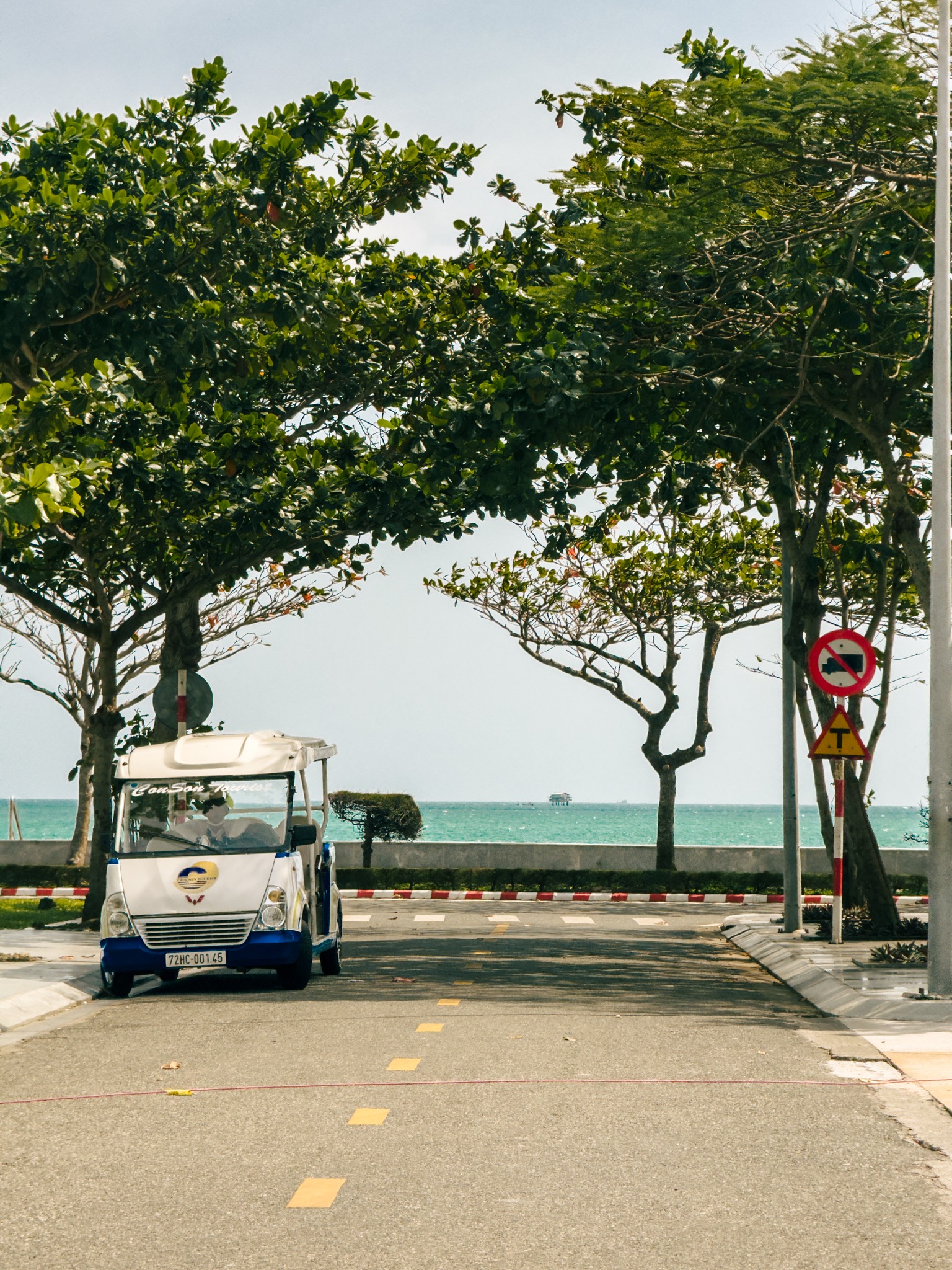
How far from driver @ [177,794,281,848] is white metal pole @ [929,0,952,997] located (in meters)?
5.84

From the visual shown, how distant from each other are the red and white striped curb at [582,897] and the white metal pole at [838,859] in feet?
36.7

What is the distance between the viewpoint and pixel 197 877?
1298 centimetres

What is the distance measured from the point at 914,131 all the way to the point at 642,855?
24950mm

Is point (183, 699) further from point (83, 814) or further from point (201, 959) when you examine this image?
point (83, 814)

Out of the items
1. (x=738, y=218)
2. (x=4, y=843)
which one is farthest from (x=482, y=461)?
(x=4, y=843)

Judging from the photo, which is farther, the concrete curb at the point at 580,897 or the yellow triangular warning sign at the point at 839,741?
the concrete curb at the point at 580,897

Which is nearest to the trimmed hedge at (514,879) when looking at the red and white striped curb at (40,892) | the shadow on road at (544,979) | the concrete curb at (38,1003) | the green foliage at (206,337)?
the red and white striped curb at (40,892)

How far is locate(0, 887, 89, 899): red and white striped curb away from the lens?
2881 cm

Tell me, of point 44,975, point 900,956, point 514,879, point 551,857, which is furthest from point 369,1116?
point 551,857

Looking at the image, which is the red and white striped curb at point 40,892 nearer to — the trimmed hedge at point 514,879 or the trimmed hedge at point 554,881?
the trimmed hedge at point 514,879

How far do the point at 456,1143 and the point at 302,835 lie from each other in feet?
21.8

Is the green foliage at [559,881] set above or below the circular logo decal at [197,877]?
below

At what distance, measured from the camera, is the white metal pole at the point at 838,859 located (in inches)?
641

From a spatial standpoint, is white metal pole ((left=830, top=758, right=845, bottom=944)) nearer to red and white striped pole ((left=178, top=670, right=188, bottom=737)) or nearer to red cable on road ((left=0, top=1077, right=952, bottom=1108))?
red and white striped pole ((left=178, top=670, right=188, bottom=737))
